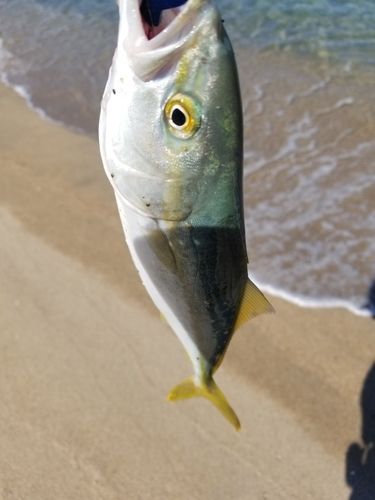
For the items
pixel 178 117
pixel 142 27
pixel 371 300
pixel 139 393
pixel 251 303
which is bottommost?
pixel 371 300

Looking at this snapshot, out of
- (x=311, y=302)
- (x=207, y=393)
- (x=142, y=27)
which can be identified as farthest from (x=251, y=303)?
(x=311, y=302)

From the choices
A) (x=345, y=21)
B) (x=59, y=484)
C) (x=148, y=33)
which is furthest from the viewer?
(x=345, y=21)

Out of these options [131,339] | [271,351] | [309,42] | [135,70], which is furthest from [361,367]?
[309,42]

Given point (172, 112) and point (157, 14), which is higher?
point (157, 14)

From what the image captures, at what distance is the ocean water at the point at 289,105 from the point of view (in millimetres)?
5547

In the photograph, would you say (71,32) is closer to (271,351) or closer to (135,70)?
(271,351)

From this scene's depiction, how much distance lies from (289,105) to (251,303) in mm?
6588

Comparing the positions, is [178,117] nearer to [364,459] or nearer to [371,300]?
[364,459]

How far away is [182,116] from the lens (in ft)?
5.67

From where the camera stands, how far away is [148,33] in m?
1.66

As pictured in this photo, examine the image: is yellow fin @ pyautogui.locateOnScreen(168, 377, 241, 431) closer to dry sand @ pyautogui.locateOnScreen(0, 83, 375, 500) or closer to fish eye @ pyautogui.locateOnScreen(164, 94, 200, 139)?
fish eye @ pyautogui.locateOnScreen(164, 94, 200, 139)

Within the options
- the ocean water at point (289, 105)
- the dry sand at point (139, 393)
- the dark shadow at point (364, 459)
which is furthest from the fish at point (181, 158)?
the ocean water at point (289, 105)

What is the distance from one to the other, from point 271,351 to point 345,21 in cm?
804

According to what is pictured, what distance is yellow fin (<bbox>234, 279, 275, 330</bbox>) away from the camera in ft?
6.95
